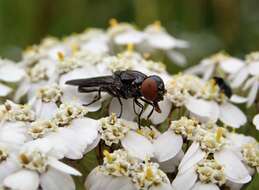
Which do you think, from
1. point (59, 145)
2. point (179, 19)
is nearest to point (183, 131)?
point (59, 145)

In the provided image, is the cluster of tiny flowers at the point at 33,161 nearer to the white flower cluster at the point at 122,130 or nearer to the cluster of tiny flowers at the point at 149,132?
the white flower cluster at the point at 122,130

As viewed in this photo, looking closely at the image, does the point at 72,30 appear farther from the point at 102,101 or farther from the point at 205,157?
the point at 205,157

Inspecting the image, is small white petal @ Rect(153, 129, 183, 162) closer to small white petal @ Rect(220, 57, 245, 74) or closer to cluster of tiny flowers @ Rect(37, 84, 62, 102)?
cluster of tiny flowers @ Rect(37, 84, 62, 102)

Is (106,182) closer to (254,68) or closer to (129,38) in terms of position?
(254,68)

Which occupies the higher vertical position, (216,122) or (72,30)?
(72,30)

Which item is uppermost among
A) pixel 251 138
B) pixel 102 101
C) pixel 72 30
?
pixel 72 30

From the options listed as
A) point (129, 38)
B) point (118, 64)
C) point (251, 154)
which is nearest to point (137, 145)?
point (251, 154)

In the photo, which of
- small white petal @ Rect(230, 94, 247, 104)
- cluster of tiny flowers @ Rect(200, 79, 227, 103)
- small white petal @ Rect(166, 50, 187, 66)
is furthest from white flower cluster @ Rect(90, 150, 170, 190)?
small white petal @ Rect(166, 50, 187, 66)
